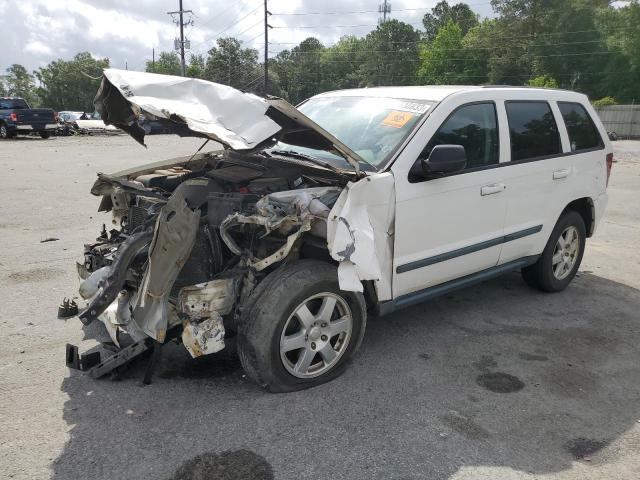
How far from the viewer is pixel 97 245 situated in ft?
13.2

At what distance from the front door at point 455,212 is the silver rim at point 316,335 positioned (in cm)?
47

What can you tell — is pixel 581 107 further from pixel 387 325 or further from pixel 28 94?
Result: pixel 28 94

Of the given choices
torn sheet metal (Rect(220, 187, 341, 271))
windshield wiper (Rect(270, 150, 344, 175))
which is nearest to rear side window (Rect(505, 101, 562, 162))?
windshield wiper (Rect(270, 150, 344, 175))

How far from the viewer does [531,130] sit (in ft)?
15.1

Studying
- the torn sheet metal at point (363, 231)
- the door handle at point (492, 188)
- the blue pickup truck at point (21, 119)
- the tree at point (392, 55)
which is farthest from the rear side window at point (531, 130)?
the tree at point (392, 55)

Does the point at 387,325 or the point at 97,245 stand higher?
the point at 97,245

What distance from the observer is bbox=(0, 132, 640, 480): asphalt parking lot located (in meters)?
2.71

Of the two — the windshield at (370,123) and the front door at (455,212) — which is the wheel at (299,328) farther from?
the windshield at (370,123)

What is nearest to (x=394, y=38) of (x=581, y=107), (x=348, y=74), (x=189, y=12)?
(x=348, y=74)

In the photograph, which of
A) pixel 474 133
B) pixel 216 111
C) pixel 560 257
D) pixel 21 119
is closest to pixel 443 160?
pixel 474 133

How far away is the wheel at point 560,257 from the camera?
505cm

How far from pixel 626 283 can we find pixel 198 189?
4646mm

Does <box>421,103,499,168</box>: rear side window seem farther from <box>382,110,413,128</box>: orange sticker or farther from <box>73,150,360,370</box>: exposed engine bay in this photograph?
<box>73,150,360,370</box>: exposed engine bay

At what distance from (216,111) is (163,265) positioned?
0.97 metres
